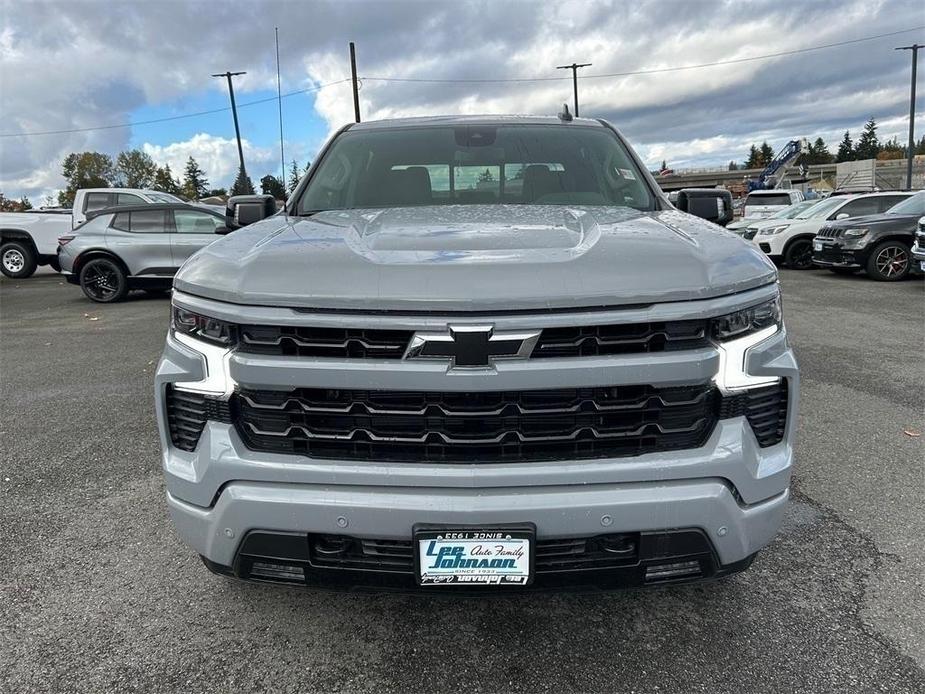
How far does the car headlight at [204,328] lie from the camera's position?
1.94 m

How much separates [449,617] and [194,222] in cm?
1025

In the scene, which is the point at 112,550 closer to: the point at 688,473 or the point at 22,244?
the point at 688,473

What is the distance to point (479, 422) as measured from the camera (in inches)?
74.6

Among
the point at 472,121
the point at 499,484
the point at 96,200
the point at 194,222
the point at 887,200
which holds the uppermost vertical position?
the point at 96,200

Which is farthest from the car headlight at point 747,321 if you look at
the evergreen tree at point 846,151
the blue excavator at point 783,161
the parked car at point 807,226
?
the evergreen tree at point 846,151

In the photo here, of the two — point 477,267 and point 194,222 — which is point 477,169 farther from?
point 194,222

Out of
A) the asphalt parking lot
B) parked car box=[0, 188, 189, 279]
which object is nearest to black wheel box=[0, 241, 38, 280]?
parked car box=[0, 188, 189, 279]

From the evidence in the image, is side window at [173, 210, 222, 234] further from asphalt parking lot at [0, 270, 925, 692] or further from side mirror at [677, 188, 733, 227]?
side mirror at [677, 188, 733, 227]

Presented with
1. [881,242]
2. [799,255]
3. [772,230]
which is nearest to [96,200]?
[772,230]

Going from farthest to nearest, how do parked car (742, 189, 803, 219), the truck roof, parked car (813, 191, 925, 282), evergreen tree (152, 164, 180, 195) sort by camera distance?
evergreen tree (152, 164, 180, 195)
parked car (742, 189, 803, 219)
parked car (813, 191, 925, 282)
the truck roof

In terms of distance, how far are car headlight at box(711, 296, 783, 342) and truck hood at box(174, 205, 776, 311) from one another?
7 cm

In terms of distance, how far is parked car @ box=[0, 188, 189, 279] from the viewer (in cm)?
1446

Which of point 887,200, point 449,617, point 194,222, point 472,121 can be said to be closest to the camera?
point 449,617

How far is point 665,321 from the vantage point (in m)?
1.85
